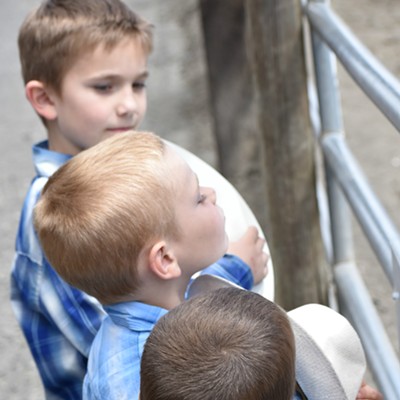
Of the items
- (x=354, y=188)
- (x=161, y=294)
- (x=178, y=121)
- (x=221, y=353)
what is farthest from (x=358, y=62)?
(x=178, y=121)

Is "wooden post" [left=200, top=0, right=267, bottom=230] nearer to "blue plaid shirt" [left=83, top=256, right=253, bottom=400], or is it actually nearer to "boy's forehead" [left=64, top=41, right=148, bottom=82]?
"boy's forehead" [left=64, top=41, right=148, bottom=82]

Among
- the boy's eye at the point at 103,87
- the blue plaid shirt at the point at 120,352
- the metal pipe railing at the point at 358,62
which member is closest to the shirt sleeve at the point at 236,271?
the blue plaid shirt at the point at 120,352

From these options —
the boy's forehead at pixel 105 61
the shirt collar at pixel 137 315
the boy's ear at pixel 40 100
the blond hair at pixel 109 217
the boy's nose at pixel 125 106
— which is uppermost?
the boy's forehead at pixel 105 61

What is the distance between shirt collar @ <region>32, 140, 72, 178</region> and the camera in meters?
2.19

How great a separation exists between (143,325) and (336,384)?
36cm

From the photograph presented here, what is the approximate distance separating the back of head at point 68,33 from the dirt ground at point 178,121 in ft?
5.49

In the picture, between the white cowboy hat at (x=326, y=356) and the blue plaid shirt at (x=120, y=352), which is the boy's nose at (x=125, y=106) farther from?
the white cowboy hat at (x=326, y=356)

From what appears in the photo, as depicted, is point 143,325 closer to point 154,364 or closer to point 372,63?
point 154,364

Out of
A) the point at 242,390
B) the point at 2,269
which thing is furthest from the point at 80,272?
the point at 2,269

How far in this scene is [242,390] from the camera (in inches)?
50.5

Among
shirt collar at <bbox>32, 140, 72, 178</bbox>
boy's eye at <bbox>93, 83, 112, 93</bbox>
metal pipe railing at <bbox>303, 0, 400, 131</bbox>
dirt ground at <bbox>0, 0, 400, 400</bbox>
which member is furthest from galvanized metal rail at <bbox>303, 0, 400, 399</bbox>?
dirt ground at <bbox>0, 0, 400, 400</bbox>

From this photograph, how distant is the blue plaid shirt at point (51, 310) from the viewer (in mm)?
2025

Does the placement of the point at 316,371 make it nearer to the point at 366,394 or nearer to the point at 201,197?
the point at 366,394

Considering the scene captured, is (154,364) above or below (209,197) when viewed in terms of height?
below
